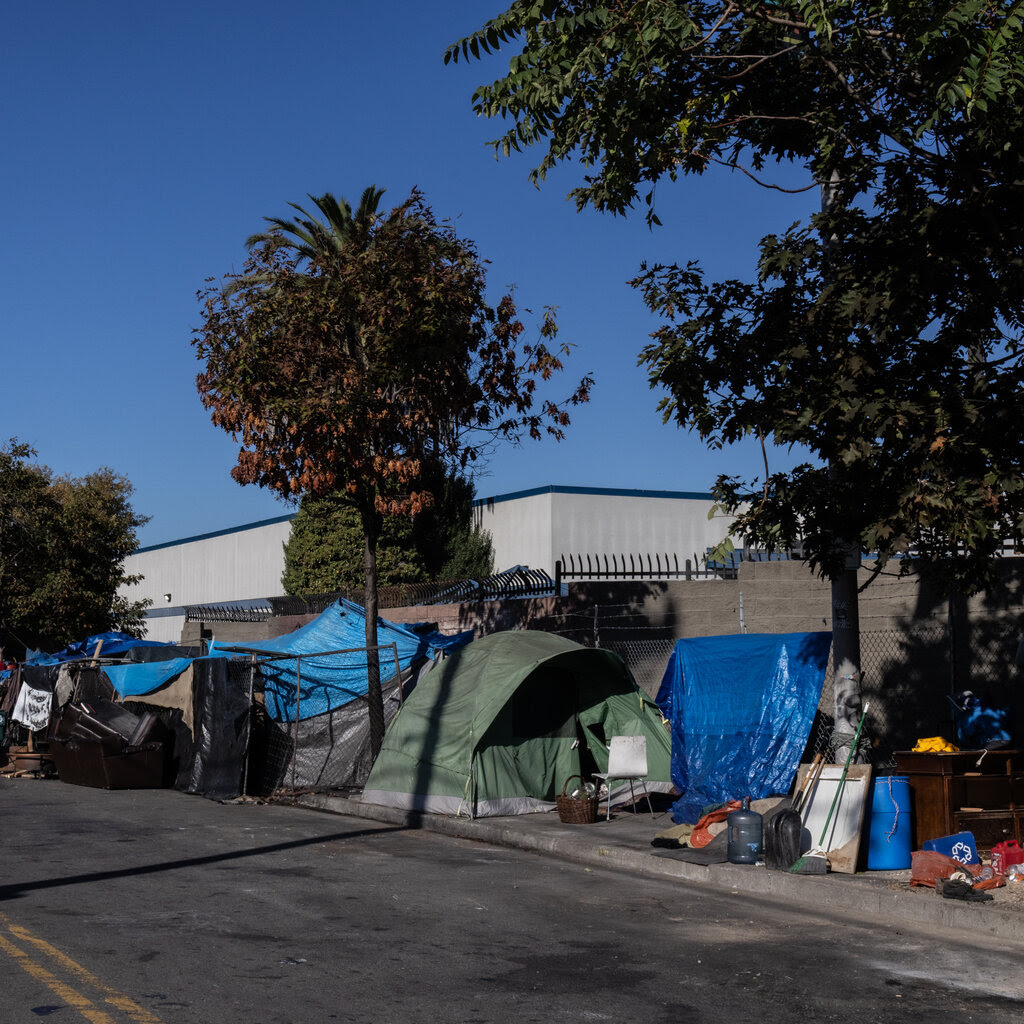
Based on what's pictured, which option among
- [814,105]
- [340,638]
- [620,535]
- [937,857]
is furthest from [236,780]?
[620,535]

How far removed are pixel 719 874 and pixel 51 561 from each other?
97.9ft

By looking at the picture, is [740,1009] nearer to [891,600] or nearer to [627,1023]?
[627,1023]

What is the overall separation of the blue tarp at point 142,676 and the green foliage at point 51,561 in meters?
13.8

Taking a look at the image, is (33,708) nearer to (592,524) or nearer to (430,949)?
(592,524)

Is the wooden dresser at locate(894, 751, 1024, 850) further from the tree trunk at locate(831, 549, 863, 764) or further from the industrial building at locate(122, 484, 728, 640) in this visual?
the industrial building at locate(122, 484, 728, 640)

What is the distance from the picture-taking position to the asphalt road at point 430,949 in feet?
21.5

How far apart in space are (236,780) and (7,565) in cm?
1968

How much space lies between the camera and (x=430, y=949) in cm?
798

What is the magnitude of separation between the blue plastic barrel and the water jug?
0.99 metres

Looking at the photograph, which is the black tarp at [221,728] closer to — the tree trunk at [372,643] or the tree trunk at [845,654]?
the tree trunk at [372,643]

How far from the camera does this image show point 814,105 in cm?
1130

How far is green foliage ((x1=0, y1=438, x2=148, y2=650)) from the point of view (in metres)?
34.6

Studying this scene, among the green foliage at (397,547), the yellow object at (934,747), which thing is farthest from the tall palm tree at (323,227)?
the yellow object at (934,747)

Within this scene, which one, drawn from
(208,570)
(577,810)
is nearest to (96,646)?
(577,810)
